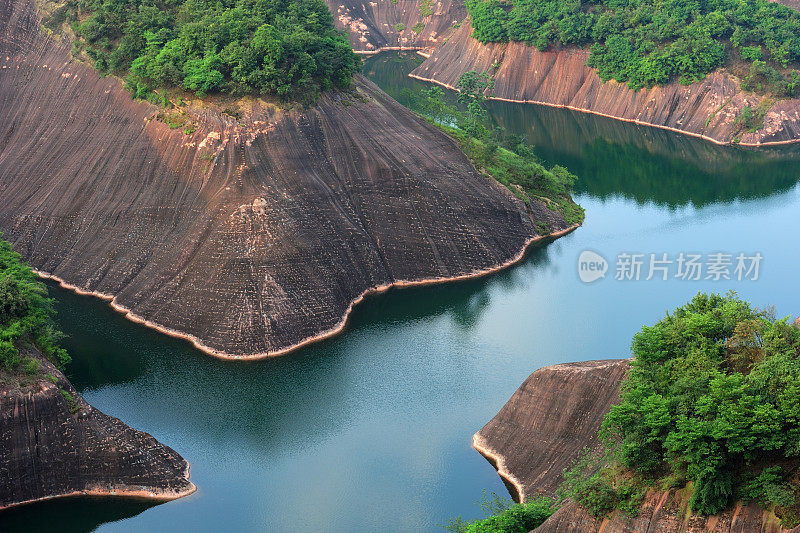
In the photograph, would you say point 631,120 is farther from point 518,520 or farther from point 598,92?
point 518,520

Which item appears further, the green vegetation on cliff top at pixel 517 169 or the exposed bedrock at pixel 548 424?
the green vegetation on cliff top at pixel 517 169

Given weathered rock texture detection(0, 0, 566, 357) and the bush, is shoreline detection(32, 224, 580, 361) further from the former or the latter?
the bush

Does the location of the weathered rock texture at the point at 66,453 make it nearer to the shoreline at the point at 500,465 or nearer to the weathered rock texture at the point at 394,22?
the shoreline at the point at 500,465

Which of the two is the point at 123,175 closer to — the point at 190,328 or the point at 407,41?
the point at 190,328

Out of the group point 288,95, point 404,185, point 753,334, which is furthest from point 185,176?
point 753,334

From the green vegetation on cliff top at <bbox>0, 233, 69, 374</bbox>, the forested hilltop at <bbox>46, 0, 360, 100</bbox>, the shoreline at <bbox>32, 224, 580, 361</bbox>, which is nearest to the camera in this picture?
the green vegetation on cliff top at <bbox>0, 233, 69, 374</bbox>

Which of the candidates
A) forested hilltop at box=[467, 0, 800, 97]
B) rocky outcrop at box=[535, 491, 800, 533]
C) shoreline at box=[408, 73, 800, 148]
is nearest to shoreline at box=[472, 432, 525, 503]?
rocky outcrop at box=[535, 491, 800, 533]

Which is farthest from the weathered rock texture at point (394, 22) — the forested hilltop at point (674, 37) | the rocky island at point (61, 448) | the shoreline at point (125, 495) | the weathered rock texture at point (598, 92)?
the shoreline at point (125, 495)
